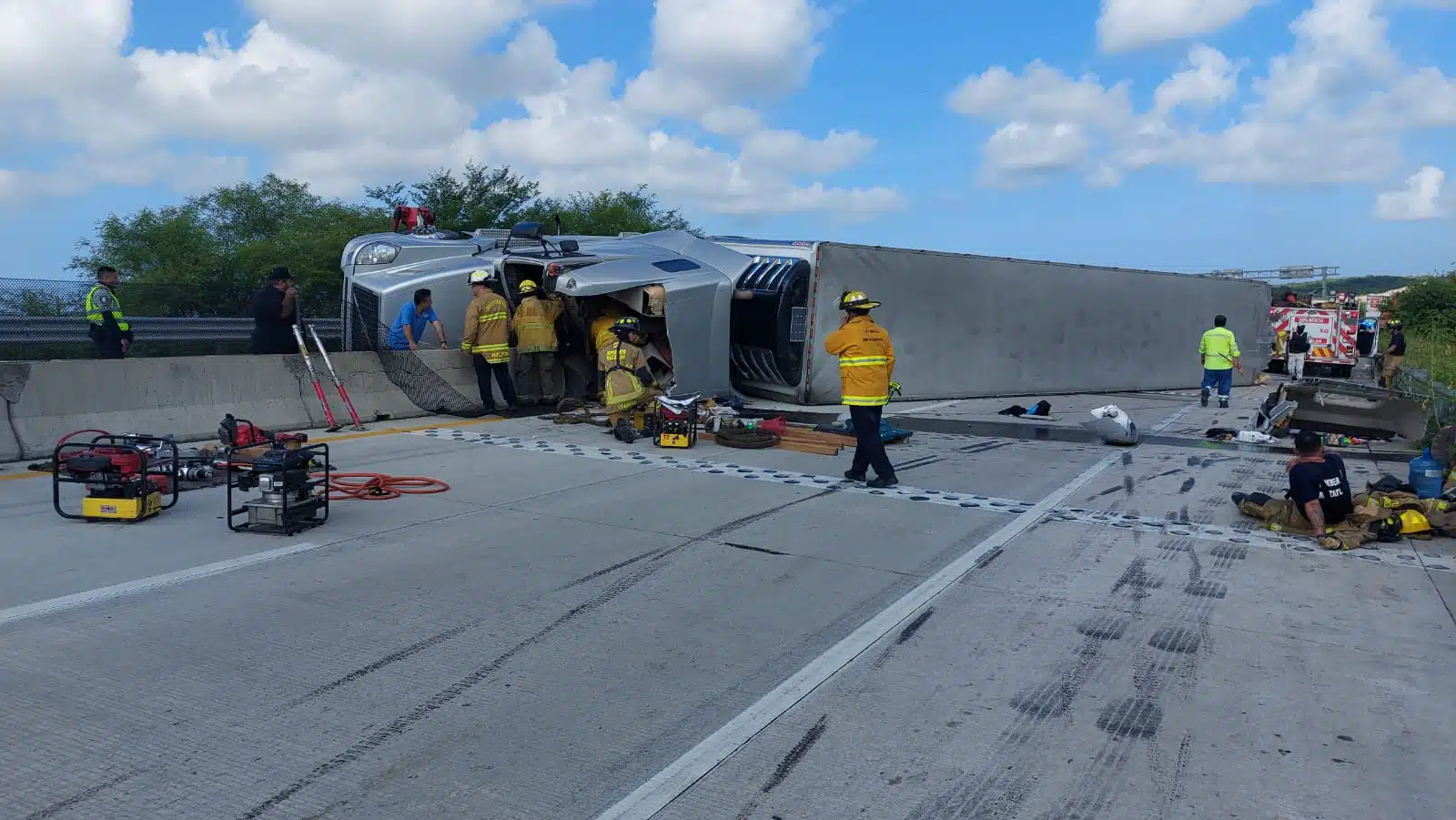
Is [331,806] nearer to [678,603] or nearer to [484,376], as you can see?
[678,603]

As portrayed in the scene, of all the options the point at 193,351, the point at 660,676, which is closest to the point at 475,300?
the point at 193,351

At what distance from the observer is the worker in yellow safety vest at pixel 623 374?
483 inches

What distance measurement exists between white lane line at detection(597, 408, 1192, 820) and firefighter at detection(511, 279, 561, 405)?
8.08m

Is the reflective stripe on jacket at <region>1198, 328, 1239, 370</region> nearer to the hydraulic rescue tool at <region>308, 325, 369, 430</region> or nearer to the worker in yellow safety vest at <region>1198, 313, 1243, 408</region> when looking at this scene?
the worker in yellow safety vest at <region>1198, 313, 1243, 408</region>

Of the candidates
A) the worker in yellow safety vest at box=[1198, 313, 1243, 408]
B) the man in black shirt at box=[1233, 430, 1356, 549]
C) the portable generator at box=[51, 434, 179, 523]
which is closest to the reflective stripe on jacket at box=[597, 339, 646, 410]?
the portable generator at box=[51, 434, 179, 523]

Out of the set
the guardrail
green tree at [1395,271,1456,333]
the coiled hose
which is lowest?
the coiled hose

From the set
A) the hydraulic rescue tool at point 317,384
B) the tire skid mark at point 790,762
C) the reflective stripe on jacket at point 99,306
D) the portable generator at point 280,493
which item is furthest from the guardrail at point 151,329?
the tire skid mark at point 790,762

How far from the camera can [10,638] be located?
495cm

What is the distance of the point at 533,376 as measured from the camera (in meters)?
14.8

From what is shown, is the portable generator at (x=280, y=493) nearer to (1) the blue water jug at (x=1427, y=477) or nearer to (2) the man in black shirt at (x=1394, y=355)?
(1) the blue water jug at (x=1427, y=477)

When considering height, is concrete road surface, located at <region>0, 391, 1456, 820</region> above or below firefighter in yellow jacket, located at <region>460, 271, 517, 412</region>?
below

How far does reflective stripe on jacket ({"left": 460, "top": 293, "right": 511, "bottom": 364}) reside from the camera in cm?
1345

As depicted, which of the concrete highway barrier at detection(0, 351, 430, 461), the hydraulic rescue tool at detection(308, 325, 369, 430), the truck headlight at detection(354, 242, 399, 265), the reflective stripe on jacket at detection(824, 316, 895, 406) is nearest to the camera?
the reflective stripe on jacket at detection(824, 316, 895, 406)

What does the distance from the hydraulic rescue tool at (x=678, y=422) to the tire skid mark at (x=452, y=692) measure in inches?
177
